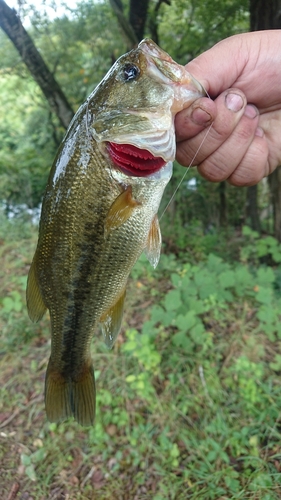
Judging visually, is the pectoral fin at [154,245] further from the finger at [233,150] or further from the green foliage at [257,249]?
the green foliage at [257,249]

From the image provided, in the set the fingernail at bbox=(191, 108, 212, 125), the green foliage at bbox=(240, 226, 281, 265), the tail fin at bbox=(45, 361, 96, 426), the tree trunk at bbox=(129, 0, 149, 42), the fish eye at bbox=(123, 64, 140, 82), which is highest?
the fish eye at bbox=(123, 64, 140, 82)

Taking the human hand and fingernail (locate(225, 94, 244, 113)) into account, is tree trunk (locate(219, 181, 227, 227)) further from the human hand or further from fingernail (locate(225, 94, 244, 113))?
fingernail (locate(225, 94, 244, 113))

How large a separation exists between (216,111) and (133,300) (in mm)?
2626

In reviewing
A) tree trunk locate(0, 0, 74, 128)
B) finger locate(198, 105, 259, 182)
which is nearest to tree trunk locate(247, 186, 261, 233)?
tree trunk locate(0, 0, 74, 128)

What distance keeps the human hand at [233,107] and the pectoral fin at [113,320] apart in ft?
2.56

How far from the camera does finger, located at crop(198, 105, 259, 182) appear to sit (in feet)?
5.81

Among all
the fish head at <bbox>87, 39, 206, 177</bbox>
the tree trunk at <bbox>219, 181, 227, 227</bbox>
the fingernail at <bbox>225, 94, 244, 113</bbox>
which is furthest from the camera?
the tree trunk at <bbox>219, 181, 227, 227</bbox>

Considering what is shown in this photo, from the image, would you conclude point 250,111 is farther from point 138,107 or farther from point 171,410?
point 171,410

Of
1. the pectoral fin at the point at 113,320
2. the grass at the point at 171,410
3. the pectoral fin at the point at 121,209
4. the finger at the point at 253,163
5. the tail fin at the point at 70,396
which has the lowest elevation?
the grass at the point at 171,410

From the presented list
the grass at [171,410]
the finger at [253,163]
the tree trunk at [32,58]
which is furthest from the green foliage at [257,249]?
the tree trunk at [32,58]

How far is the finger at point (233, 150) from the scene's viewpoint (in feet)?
5.81

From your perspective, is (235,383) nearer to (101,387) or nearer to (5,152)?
(101,387)

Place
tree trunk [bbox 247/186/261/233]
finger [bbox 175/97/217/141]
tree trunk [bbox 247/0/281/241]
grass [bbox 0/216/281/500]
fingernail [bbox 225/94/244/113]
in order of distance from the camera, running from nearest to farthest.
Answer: finger [bbox 175/97/217/141], fingernail [bbox 225/94/244/113], grass [bbox 0/216/281/500], tree trunk [bbox 247/0/281/241], tree trunk [bbox 247/186/261/233]

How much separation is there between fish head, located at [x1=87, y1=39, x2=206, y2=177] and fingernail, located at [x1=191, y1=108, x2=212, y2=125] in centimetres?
10
